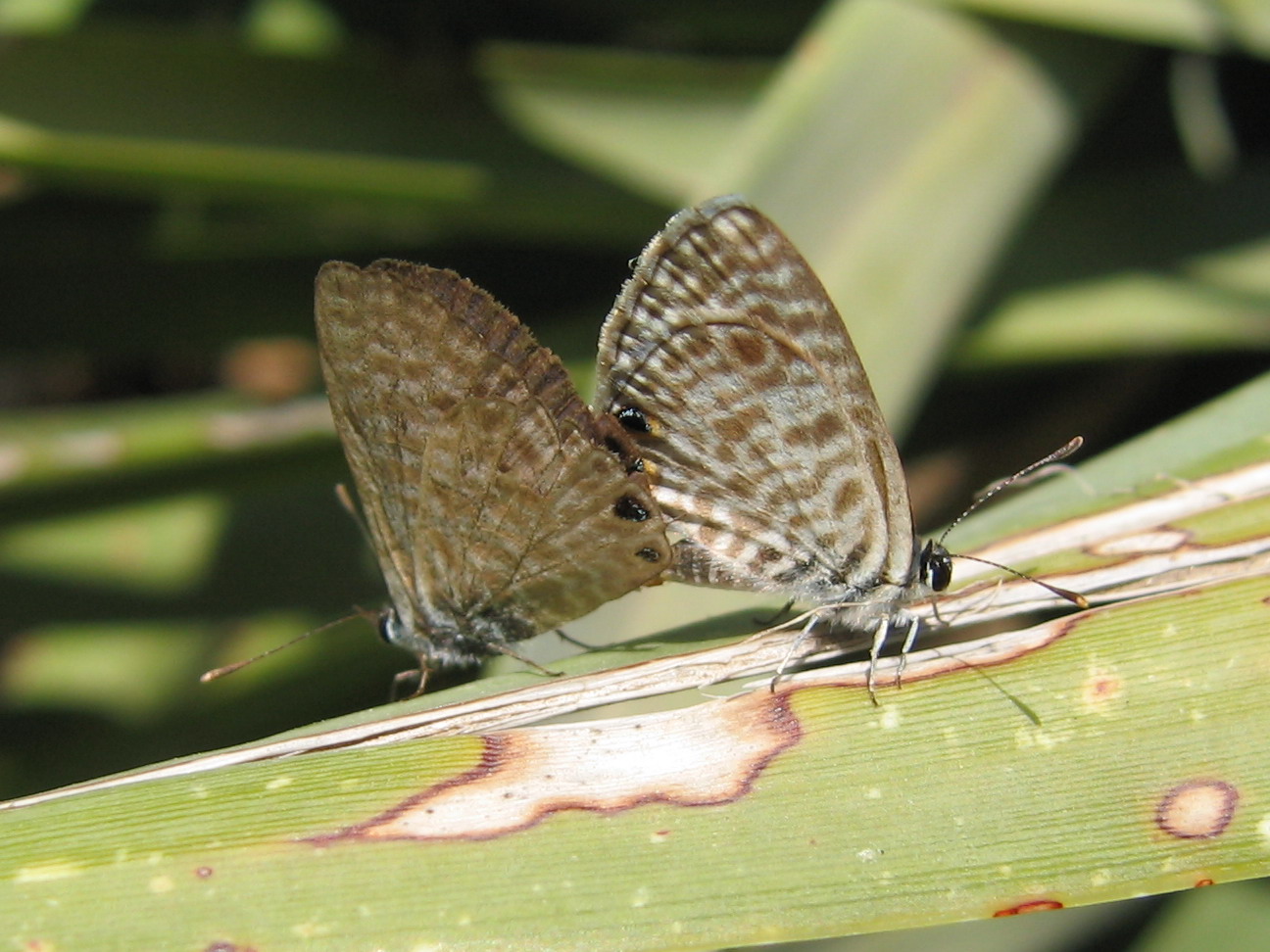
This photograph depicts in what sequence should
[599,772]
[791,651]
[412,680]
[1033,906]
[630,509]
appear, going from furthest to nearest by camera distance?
[412,680] < [630,509] < [791,651] < [599,772] < [1033,906]

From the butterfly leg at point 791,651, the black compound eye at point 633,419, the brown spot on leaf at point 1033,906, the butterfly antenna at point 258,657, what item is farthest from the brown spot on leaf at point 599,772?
the black compound eye at point 633,419

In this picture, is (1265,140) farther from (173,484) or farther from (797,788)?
(173,484)

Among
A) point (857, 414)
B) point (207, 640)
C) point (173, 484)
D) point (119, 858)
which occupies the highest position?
point (857, 414)

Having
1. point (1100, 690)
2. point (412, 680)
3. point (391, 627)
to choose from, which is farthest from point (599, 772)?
point (412, 680)

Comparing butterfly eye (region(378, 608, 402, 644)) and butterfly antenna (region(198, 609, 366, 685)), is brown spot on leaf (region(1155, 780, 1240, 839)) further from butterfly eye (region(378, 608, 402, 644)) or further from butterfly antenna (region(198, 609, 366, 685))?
butterfly eye (region(378, 608, 402, 644))

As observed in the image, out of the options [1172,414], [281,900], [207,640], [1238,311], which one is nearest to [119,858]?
[281,900]

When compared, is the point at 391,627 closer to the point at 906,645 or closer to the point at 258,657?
the point at 258,657

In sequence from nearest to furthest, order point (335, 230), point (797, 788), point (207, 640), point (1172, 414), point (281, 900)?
point (281, 900) < point (797, 788) < point (207, 640) < point (1172, 414) < point (335, 230)

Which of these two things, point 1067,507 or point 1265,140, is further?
point 1265,140
